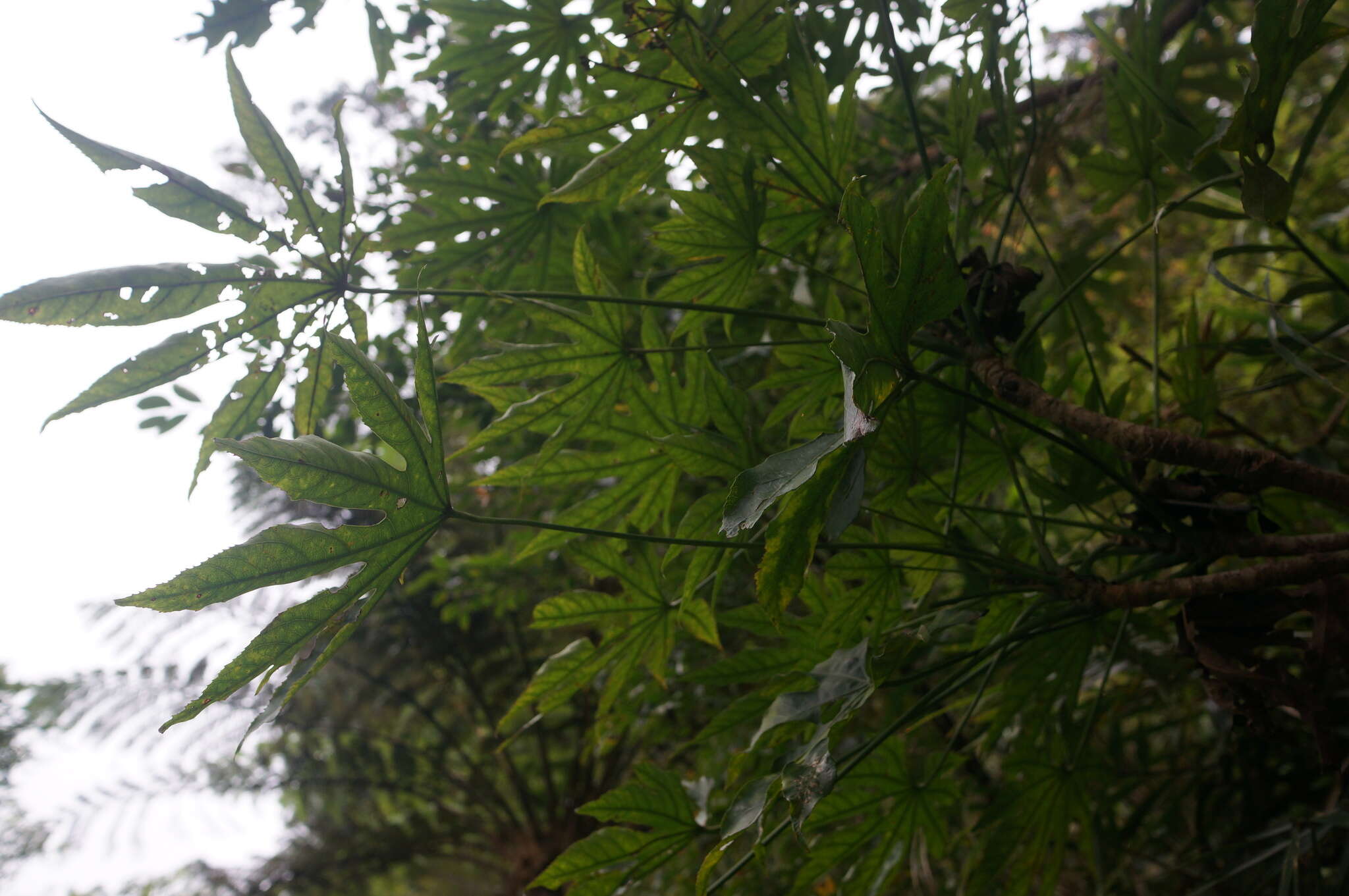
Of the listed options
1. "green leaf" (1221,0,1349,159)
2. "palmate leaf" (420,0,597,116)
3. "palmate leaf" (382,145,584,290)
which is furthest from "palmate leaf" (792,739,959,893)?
"palmate leaf" (420,0,597,116)

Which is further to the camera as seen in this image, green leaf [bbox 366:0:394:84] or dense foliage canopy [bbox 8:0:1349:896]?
green leaf [bbox 366:0:394:84]

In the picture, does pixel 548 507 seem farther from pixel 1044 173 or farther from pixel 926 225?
pixel 926 225

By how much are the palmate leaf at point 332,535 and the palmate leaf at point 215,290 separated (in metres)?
0.14

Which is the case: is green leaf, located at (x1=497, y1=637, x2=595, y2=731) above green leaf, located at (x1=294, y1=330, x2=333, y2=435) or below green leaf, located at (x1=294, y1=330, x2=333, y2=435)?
below

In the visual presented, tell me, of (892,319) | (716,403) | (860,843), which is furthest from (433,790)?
(892,319)

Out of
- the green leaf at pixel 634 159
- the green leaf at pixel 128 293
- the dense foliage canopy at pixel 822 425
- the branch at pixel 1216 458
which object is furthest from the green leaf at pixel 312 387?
the branch at pixel 1216 458

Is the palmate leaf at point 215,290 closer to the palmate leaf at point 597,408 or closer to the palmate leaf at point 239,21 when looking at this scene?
the palmate leaf at point 597,408

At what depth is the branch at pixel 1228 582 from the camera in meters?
0.55

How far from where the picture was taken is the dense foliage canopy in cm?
48

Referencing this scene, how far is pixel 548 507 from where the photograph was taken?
143 cm

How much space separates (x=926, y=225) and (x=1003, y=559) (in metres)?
0.30

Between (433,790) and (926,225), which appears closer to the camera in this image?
(926,225)

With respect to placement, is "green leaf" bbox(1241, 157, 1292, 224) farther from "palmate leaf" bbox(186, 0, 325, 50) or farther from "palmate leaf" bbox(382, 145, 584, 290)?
"palmate leaf" bbox(186, 0, 325, 50)

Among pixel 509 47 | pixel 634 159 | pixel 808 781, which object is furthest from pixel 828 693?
pixel 509 47
